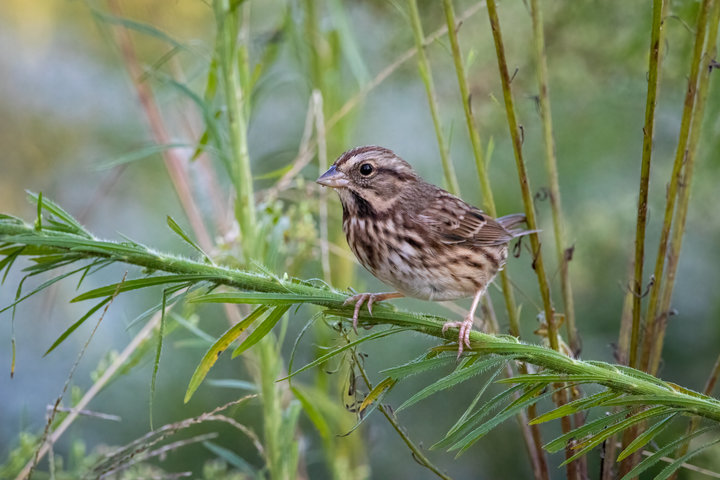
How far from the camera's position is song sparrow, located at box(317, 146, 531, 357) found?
6.34 feet

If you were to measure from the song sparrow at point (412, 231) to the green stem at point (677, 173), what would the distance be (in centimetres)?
44

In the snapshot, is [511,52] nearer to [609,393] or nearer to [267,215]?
[267,215]

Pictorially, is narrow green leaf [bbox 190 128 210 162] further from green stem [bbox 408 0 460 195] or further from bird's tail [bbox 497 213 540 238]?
bird's tail [bbox 497 213 540 238]

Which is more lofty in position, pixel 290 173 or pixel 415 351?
pixel 290 173

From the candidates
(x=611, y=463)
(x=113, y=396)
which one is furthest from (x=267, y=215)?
(x=113, y=396)

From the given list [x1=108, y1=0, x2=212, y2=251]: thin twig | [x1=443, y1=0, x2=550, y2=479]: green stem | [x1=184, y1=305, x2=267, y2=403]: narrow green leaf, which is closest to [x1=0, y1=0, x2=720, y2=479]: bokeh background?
[x1=108, y1=0, x2=212, y2=251]: thin twig

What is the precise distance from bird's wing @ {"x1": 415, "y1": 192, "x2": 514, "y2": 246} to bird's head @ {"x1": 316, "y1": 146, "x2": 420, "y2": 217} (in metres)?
0.09

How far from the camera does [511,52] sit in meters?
3.10

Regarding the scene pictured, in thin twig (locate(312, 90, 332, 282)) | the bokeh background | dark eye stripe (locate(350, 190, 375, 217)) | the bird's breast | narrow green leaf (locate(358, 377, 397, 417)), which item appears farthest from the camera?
the bokeh background

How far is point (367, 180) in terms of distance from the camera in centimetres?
207

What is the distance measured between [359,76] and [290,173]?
0.32 metres

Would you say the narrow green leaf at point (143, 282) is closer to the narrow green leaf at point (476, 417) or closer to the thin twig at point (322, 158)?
the narrow green leaf at point (476, 417)

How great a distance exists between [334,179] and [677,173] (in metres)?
0.82

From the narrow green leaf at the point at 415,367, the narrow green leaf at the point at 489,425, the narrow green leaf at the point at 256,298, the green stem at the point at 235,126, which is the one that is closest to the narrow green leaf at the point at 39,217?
the narrow green leaf at the point at 256,298
